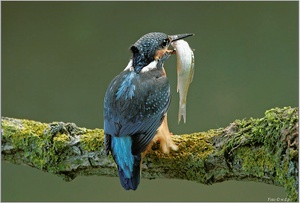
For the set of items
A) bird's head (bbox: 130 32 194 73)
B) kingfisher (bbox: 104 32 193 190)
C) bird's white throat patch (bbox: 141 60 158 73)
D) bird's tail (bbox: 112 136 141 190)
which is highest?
bird's head (bbox: 130 32 194 73)

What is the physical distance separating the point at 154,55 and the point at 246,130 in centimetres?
65

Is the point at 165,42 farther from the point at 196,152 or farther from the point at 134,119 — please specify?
the point at 196,152

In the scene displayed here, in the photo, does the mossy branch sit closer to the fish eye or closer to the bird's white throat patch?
the bird's white throat patch

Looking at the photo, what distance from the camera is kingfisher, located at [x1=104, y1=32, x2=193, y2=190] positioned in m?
2.05

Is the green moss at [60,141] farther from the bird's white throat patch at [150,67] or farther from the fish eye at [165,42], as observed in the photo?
the fish eye at [165,42]

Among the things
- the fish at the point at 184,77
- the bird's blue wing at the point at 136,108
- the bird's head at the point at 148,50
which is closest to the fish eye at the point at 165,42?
the bird's head at the point at 148,50

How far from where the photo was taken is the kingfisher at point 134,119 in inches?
80.8

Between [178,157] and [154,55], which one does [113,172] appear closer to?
[178,157]

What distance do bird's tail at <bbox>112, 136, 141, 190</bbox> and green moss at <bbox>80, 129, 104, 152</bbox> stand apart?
7.7 inches

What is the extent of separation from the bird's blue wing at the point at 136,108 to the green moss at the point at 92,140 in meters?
0.16

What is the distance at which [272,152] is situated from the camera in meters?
1.84

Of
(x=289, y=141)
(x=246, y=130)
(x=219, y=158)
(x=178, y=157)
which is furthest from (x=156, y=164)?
(x=289, y=141)

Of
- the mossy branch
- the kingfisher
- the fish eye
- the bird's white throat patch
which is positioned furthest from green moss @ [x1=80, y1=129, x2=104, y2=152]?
the fish eye

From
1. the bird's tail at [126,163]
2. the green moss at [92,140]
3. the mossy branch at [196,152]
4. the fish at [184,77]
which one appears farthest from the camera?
the fish at [184,77]
